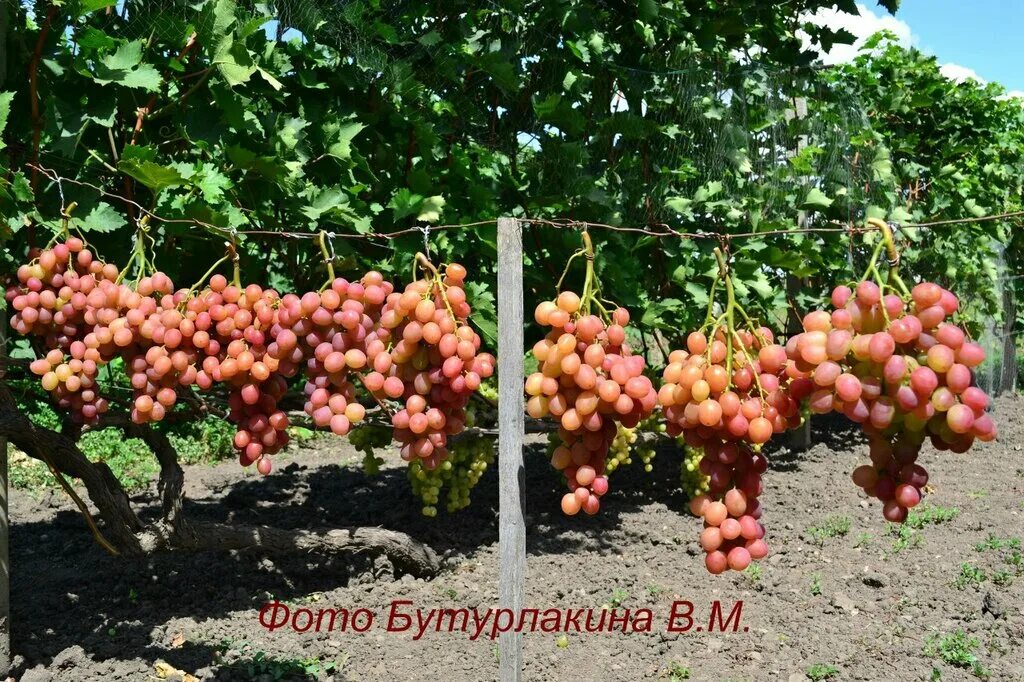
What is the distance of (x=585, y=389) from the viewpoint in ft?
5.90

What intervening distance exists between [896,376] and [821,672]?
2432mm

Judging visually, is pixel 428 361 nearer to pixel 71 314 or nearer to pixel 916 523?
pixel 71 314

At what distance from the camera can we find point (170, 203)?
3.03m

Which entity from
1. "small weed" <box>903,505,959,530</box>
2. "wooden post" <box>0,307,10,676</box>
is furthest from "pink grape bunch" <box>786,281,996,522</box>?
"small weed" <box>903,505,959,530</box>

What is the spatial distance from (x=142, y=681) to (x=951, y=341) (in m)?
2.88

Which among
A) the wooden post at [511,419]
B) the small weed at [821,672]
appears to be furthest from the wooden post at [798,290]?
the wooden post at [511,419]

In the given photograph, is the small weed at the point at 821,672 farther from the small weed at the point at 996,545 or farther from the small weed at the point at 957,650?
the small weed at the point at 996,545

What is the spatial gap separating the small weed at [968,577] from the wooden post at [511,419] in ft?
9.95

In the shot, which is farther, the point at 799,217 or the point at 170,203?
the point at 799,217

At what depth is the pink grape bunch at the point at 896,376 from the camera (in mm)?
1448

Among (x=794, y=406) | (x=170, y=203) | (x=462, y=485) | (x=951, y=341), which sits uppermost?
(x=170, y=203)

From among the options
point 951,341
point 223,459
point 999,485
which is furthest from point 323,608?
point 999,485

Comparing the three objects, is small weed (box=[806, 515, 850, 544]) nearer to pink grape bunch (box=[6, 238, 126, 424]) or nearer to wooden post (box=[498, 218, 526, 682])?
wooden post (box=[498, 218, 526, 682])

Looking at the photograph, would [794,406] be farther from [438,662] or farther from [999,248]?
[999,248]
